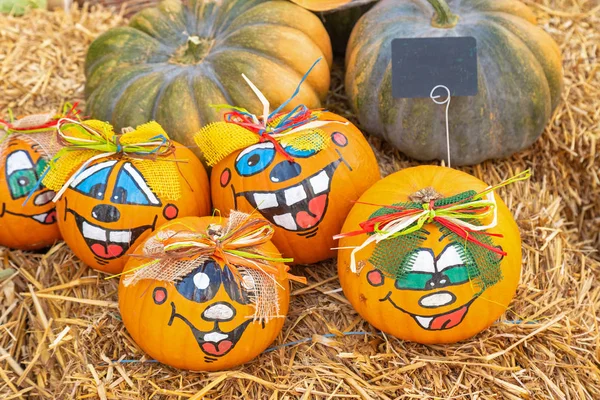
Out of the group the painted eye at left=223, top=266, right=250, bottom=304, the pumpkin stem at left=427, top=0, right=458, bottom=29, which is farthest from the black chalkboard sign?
the painted eye at left=223, top=266, right=250, bottom=304

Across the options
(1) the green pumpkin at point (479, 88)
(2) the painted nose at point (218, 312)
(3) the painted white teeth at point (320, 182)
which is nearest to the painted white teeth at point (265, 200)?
Result: (3) the painted white teeth at point (320, 182)

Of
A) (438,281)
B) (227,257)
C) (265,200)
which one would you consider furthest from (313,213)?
(438,281)

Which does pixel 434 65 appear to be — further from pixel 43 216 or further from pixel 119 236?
pixel 43 216

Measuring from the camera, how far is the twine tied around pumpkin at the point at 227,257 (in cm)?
187

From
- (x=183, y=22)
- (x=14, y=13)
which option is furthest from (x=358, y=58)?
(x=14, y=13)

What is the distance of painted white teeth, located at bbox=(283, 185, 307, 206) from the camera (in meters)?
2.11

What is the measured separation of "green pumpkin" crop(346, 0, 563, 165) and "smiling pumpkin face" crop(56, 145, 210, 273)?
88cm

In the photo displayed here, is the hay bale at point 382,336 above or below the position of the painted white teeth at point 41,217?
below

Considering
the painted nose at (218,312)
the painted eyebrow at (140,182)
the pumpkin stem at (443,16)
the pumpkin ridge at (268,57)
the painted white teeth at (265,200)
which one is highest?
the pumpkin stem at (443,16)

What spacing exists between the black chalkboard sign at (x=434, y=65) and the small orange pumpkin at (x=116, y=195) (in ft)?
2.89

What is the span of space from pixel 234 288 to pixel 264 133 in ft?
1.90

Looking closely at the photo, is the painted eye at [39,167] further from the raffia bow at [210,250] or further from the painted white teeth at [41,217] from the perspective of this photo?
the raffia bow at [210,250]

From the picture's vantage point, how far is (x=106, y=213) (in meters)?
2.13

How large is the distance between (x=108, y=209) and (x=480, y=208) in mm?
1209
